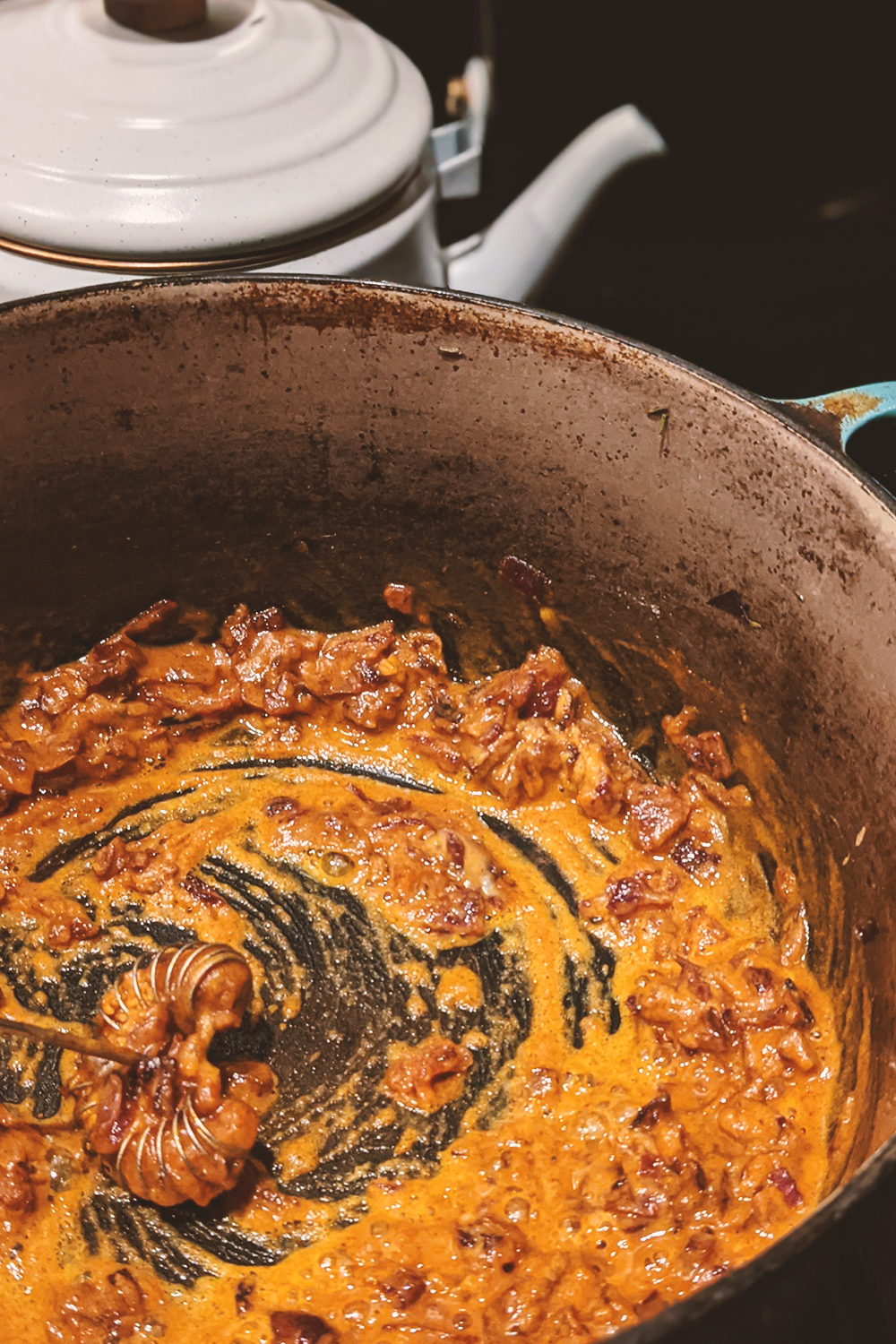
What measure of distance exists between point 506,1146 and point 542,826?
0.47 m

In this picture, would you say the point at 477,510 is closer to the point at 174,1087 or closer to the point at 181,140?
the point at 181,140

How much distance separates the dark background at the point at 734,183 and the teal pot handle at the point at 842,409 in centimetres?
103

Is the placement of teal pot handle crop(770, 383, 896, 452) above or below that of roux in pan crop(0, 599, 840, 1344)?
above

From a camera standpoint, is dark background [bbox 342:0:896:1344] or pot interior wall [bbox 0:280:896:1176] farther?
dark background [bbox 342:0:896:1344]

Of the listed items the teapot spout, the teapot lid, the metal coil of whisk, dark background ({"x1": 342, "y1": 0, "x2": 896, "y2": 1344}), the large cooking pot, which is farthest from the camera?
dark background ({"x1": 342, "y1": 0, "x2": 896, "y2": 1344})

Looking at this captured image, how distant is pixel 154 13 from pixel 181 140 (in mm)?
223

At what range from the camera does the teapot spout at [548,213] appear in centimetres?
183

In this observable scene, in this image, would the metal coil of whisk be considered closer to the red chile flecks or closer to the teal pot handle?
the red chile flecks

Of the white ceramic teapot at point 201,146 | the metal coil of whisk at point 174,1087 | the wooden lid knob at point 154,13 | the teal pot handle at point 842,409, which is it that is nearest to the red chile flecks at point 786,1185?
the metal coil of whisk at point 174,1087

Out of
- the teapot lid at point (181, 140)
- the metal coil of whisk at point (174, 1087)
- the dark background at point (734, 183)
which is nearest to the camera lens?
the metal coil of whisk at point (174, 1087)

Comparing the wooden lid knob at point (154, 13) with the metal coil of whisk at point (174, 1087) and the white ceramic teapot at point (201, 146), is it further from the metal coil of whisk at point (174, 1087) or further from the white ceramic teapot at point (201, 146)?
the metal coil of whisk at point (174, 1087)

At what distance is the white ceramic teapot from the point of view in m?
1.49

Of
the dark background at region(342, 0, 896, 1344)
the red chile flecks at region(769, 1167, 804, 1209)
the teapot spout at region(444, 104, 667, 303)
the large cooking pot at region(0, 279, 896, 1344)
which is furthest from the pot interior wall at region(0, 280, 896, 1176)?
the dark background at region(342, 0, 896, 1344)

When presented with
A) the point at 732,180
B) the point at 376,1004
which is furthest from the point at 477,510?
the point at 732,180
